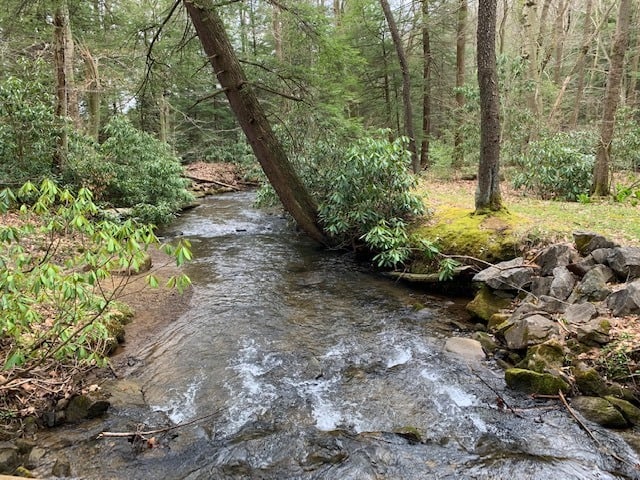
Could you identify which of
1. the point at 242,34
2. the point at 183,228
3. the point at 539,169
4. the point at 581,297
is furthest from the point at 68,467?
the point at 242,34

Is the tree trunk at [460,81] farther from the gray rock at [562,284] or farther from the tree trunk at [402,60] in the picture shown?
the gray rock at [562,284]

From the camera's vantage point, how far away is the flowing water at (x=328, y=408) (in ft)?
11.0

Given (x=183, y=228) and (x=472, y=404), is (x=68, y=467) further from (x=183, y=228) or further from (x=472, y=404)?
(x=183, y=228)

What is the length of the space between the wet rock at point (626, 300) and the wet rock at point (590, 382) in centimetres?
91

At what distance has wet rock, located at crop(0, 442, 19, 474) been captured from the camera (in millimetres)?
3082

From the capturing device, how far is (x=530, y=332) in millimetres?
4719

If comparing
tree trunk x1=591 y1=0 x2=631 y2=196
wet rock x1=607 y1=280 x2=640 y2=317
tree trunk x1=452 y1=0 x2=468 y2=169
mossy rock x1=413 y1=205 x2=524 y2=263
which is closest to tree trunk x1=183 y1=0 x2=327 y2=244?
mossy rock x1=413 y1=205 x2=524 y2=263

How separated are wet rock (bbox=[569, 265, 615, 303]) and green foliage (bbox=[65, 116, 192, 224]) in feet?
33.6

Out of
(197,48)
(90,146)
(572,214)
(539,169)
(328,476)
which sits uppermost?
(197,48)

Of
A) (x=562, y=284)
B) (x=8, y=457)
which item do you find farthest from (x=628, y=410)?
(x=8, y=457)

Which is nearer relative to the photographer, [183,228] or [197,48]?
[197,48]

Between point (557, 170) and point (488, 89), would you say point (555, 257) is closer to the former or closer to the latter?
point (488, 89)

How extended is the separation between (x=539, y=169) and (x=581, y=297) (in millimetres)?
6927

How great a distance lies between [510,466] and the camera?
130 inches
